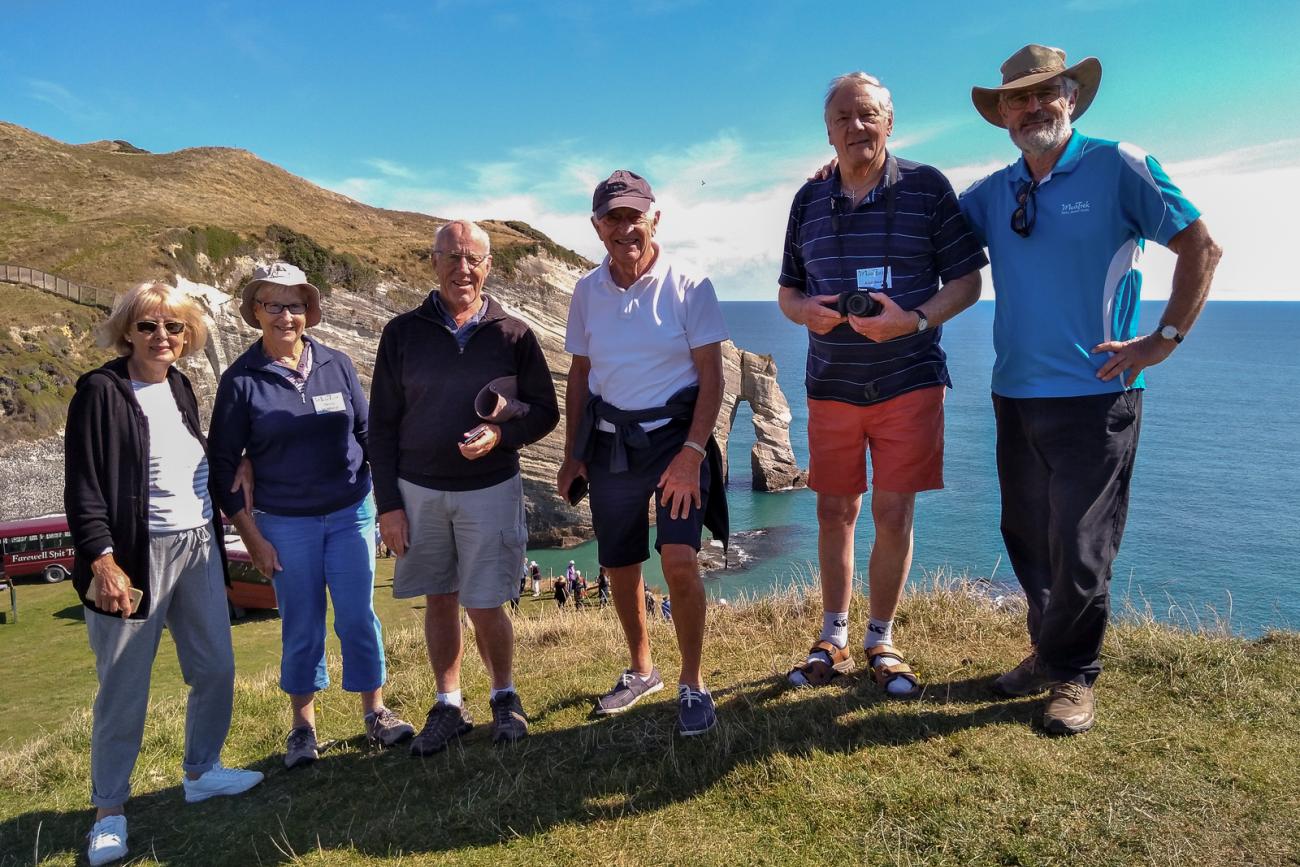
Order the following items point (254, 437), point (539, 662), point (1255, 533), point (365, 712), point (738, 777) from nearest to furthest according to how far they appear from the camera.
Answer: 1. point (738, 777)
2. point (254, 437)
3. point (365, 712)
4. point (539, 662)
5. point (1255, 533)

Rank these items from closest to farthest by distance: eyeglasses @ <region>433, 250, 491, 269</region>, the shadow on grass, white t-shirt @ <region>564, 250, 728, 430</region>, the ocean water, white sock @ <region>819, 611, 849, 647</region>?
the shadow on grass
white t-shirt @ <region>564, 250, 728, 430</region>
eyeglasses @ <region>433, 250, 491, 269</region>
white sock @ <region>819, 611, 849, 647</region>
the ocean water

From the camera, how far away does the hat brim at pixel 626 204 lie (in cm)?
358

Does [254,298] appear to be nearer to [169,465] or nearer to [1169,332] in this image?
[169,465]

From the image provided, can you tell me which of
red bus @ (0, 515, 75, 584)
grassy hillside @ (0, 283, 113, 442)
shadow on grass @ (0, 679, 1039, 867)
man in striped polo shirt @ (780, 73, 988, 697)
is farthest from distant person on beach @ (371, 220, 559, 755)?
grassy hillside @ (0, 283, 113, 442)

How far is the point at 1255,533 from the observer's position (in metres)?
35.7

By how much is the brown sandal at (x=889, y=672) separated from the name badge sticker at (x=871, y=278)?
69.5 inches

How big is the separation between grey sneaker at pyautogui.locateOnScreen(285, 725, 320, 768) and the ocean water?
4.42 m

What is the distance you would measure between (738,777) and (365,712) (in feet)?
6.87

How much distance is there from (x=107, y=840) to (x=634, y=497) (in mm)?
2552

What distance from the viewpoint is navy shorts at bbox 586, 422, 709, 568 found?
370 cm

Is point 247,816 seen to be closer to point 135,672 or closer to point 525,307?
point 135,672

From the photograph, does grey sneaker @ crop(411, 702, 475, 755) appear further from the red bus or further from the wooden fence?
the wooden fence

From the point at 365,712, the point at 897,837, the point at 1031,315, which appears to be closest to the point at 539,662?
the point at 365,712

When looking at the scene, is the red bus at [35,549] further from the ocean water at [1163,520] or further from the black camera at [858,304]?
the black camera at [858,304]
